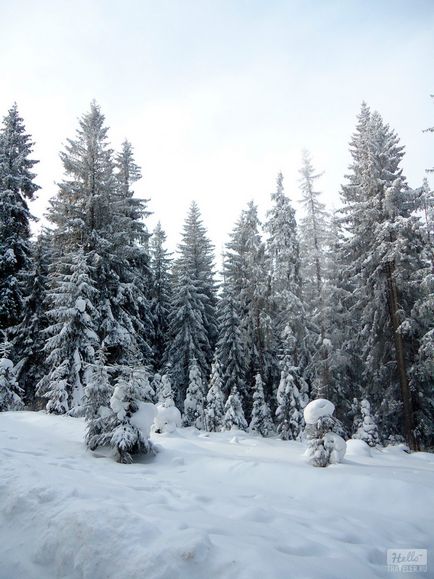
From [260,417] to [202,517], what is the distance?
19.1 metres

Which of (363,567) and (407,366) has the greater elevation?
(407,366)

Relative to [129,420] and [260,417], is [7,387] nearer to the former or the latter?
[129,420]

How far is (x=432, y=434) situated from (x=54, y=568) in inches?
668

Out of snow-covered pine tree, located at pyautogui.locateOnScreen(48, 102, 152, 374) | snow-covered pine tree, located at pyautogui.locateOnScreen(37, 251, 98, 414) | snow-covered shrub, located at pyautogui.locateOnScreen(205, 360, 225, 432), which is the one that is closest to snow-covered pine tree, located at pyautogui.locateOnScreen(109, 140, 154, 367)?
snow-covered pine tree, located at pyautogui.locateOnScreen(48, 102, 152, 374)

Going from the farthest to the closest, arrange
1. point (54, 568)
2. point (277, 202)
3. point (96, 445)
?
point (277, 202), point (96, 445), point (54, 568)

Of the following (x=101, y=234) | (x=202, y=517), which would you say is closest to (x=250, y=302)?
(x=101, y=234)

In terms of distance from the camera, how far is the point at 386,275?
17.6 m

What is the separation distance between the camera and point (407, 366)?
16734 mm

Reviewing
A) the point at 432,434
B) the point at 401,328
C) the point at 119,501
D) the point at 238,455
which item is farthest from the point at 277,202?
the point at 119,501

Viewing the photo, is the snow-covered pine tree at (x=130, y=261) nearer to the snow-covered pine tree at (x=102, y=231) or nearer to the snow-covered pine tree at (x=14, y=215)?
the snow-covered pine tree at (x=102, y=231)

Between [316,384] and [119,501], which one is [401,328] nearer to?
[316,384]

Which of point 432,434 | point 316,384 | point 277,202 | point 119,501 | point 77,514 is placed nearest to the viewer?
point 77,514

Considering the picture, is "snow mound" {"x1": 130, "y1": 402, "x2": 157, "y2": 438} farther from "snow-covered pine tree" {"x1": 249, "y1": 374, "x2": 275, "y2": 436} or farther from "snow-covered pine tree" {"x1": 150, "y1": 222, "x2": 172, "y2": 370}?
Result: "snow-covered pine tree" {"x1": 150, "y1": 222, "x2": 172, "y2": 370}
